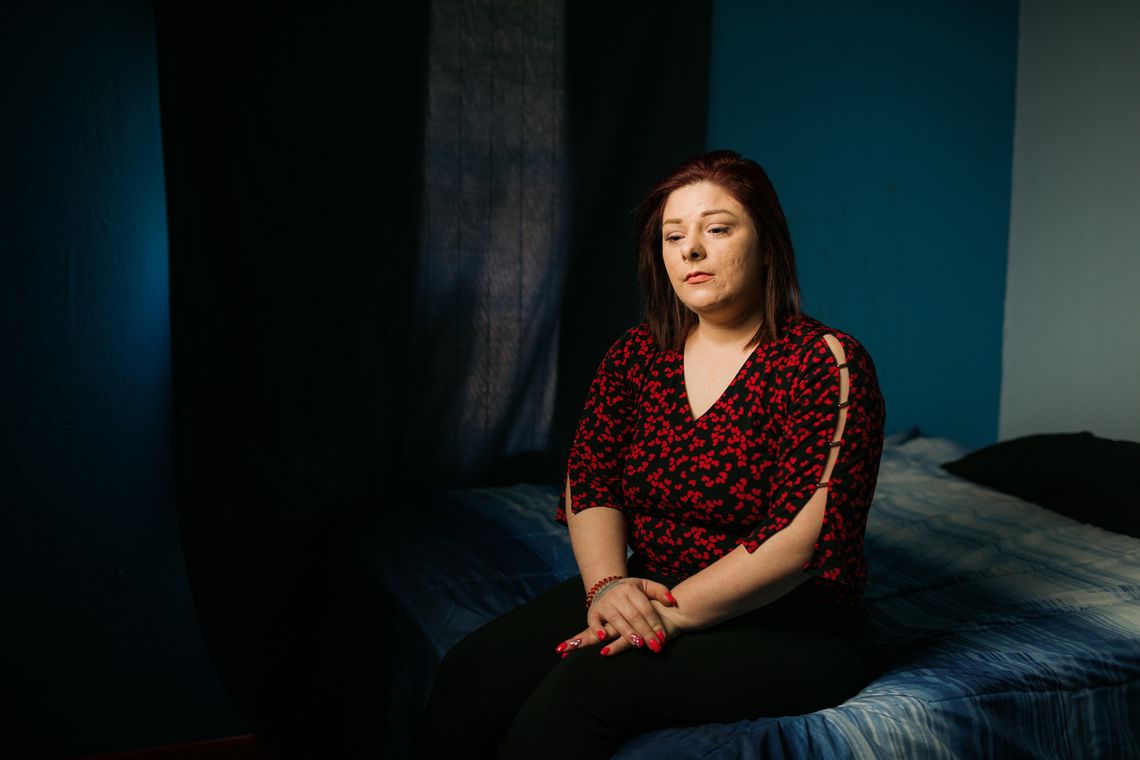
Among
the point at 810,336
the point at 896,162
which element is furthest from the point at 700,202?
the point at 896,162

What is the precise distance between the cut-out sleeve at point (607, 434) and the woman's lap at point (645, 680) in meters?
0.22

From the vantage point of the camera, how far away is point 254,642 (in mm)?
2105

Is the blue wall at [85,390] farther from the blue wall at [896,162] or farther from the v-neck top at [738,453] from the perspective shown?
the blue wall at [896,162]

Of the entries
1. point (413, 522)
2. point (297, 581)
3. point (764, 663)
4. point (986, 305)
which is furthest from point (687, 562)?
point (986, 305)

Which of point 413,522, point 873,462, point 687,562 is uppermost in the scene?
point 873,462

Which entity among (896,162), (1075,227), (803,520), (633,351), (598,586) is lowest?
(598,586)

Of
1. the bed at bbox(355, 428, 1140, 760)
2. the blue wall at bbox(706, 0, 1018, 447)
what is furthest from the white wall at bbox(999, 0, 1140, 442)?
the bed at bbox(355, 428, 1140, 760)

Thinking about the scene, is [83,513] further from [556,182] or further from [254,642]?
[556,182]

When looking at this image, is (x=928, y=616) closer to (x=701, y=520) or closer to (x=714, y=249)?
(x=701, y=520)

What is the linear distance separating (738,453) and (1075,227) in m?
2.16

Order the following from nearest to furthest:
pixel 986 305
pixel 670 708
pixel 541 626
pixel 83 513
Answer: pixel 670 708 < pixel 541 626 < pixel 83 513 < pixel 986 305

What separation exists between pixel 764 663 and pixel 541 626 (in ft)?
1.10

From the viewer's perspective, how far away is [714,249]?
1364mm

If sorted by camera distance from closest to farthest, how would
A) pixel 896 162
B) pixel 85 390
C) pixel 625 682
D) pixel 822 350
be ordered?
1. pixel 625 682
2. pixel 822 350
3. pixel 85 390
4. pixel 896 162
